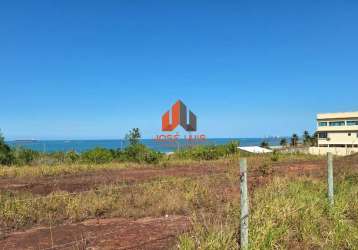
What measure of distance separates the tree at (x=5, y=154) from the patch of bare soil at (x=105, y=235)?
556 inches

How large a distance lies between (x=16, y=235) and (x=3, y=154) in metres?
14.6

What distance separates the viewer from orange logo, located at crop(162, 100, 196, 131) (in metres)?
30.4

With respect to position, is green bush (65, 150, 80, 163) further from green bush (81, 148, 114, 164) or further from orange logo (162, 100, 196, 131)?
orange logo (162, 100, 196, 131)

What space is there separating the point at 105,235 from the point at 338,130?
74482 millimetres

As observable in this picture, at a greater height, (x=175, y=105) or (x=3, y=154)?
(x=175, y=105)

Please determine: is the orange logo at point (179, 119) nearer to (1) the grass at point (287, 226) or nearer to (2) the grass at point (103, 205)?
(2) the grass at point (103, 205)

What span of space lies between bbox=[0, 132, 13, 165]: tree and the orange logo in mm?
13899

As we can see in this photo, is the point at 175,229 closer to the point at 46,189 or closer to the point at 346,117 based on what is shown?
the point at 46,189

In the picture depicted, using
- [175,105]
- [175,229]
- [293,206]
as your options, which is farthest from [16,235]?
[175,105]

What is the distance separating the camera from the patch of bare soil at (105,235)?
4625 millimetres

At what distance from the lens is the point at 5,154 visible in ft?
61.5

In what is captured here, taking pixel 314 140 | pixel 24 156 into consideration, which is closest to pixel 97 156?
pixel 24 156

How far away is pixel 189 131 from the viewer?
31312mm

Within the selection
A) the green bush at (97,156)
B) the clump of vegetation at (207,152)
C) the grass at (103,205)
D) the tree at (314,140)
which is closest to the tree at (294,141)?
the tree at (314,140)
